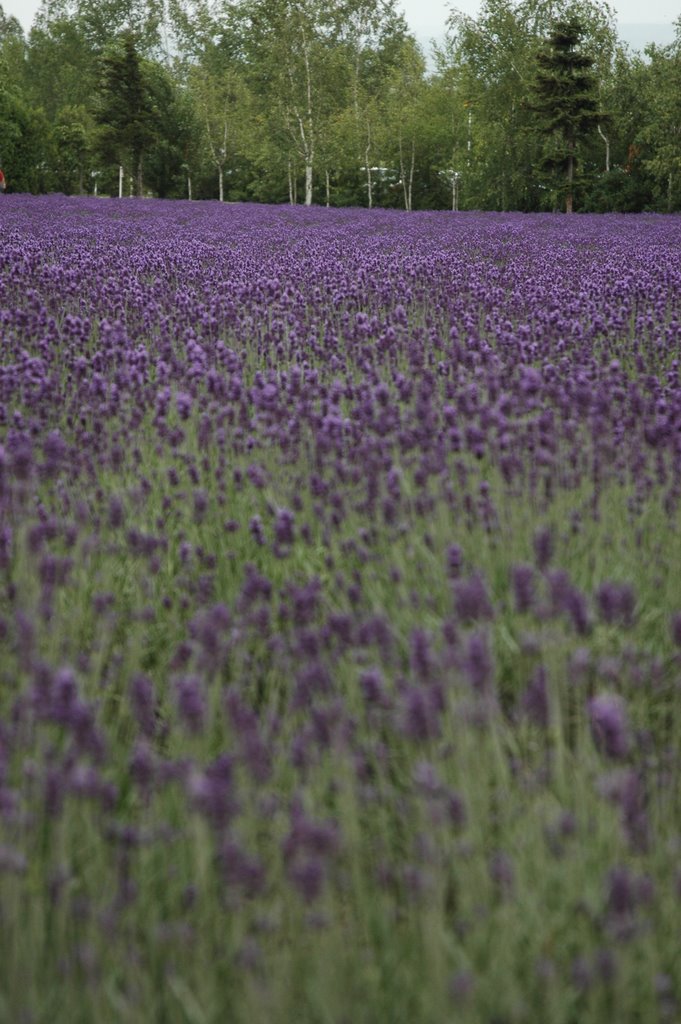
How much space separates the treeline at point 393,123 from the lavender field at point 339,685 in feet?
92.7

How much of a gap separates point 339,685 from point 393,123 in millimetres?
38828

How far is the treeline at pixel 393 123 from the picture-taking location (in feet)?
104

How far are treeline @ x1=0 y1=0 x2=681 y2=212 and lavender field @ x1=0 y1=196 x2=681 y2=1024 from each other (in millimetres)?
28250

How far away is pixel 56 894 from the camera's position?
5.39 ft

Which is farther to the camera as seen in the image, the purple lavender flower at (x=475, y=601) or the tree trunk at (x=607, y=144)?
the tree trunk at (x=607, y=144)

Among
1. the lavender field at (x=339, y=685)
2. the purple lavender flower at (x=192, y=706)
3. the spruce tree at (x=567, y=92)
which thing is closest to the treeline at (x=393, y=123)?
the spruce tree at (x=567, y=92)

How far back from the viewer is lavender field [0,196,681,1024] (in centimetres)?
156

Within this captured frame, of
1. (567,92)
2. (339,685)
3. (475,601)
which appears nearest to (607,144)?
(567,92)

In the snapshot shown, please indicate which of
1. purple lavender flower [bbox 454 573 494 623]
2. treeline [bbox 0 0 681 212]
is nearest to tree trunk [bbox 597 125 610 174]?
treeline [bbox 0 0 681 212]

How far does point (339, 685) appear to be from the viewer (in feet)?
8.32

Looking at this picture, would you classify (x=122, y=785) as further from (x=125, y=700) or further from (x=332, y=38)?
(x=332, y=38)

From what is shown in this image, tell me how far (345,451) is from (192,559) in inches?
31.6

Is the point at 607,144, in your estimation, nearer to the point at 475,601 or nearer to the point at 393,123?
the point at 393,123

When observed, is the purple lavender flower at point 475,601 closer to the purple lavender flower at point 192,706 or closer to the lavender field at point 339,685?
the lavender field at point 339,685
